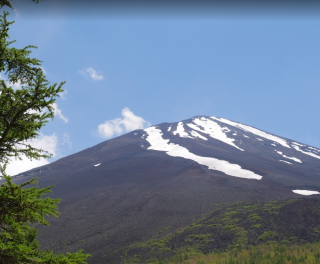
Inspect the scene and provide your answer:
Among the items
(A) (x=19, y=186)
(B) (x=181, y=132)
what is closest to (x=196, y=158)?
(B) (x=181, y=132)

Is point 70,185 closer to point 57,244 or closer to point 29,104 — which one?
point 57,244

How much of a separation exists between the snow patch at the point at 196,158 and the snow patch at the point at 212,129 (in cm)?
1935

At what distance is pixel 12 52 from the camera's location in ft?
13.6

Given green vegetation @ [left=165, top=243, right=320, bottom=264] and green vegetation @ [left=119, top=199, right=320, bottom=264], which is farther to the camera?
green vegetation @ [left=119, top=199, right=320, bottom=264]

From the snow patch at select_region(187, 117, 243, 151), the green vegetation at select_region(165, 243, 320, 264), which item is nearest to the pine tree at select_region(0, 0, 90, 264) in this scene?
the green vegetation at select_region(165, 243, 320, 264)

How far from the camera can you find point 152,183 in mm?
47875

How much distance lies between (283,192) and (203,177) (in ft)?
45.1

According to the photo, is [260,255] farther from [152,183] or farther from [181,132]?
[181,132]

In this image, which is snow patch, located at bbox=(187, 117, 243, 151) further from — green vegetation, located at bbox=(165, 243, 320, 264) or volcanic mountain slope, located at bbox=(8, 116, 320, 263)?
green vegetation, located at bbox=(165, 243, 320, 264)

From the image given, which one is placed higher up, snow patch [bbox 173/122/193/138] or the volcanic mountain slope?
snow patch [bbox 173/122/193/138]

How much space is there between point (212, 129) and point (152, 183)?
6489 cm

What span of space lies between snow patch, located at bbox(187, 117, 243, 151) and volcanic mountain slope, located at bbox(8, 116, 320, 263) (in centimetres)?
165

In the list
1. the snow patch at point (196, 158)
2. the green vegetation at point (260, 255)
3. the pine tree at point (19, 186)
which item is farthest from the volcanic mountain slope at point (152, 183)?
the pine tree at point (19, 186)

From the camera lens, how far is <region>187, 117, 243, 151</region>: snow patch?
91.0 meters
